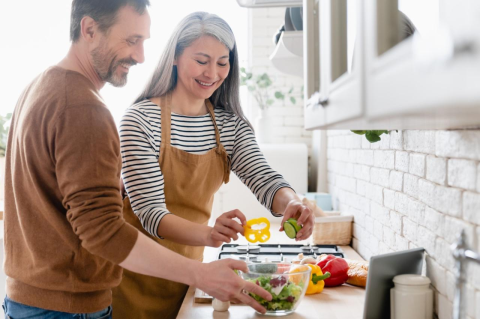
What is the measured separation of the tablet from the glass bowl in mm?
226

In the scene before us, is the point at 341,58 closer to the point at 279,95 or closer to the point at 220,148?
the point at 220,148

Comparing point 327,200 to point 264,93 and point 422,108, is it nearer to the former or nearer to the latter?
point 264,93

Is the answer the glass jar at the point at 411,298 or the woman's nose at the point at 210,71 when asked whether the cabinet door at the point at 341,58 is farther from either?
the woman's nose at the point at 210,71

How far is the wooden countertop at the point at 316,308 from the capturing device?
4.61 ft

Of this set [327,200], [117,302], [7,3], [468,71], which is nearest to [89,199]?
[117,302]

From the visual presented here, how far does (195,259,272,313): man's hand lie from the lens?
1186 mm

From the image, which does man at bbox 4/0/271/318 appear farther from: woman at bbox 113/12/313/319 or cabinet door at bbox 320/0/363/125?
cabinet door at bbox 320/0/363/125

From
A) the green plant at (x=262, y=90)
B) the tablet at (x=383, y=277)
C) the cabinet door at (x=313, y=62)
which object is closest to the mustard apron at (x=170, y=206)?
the cabinet door at (x=313, y=62)

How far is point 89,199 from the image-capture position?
1.06 metres

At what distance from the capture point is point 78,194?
41.6 inches

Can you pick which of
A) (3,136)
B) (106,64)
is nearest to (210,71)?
(106,64)

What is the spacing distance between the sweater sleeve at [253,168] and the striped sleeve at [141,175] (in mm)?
327

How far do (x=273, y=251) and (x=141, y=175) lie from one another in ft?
2.91

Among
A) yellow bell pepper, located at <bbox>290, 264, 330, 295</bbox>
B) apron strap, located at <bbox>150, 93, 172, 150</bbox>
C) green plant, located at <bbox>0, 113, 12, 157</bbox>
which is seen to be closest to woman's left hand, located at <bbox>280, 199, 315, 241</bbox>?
yellow bell pepper, located at <bbox>290, 264, 330, 295</bbox>
